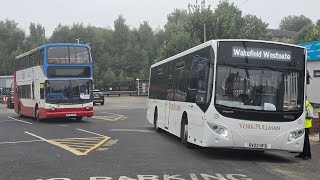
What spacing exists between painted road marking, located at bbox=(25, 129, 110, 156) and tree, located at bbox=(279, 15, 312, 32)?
488 feet

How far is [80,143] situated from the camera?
14.6 metres

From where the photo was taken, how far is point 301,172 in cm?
1018

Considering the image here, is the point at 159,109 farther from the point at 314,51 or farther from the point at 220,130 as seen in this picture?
the point at 314,51

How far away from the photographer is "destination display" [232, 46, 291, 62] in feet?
38.1

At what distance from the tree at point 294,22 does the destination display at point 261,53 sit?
150525mm

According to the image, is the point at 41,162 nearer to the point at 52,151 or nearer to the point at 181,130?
the point at 52,151

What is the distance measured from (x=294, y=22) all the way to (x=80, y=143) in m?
156

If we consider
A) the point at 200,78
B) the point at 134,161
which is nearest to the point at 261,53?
the point at 200,78

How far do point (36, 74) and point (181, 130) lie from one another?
41.7ft

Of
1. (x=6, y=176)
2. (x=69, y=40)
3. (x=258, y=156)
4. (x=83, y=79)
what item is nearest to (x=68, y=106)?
(x=83, y=79)

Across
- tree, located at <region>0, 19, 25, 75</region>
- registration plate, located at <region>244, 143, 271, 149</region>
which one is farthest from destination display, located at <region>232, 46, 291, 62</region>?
tree, located at <region>0, 19, 25, 75</region>

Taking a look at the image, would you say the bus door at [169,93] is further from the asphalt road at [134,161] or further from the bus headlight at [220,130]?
the bus headlight at [220,130]

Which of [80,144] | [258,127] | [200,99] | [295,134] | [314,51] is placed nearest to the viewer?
[258,127]

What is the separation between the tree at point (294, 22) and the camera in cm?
15725
